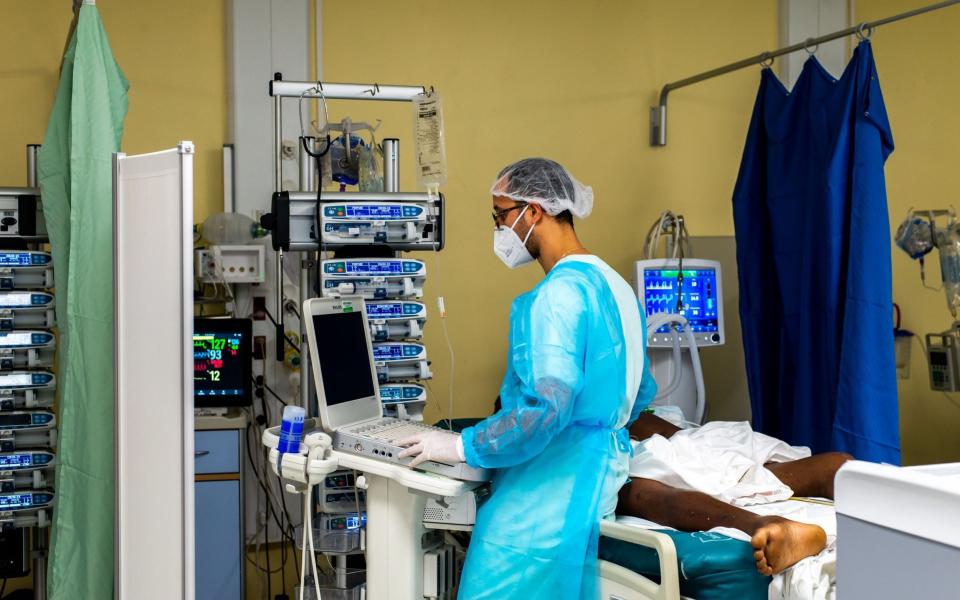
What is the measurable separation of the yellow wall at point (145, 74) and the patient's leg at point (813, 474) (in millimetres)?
2586

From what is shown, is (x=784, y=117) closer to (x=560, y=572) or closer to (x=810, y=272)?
(x=810, y=272)

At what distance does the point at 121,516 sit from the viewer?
2301 mm

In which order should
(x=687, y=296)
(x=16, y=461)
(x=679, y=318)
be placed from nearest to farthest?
(x=16, y=461) → (x=679, y=318) → (x=687, y=296)

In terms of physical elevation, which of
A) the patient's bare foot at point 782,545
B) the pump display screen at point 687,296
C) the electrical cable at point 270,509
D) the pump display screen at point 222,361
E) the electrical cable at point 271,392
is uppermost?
the pump display screen at point 687,296

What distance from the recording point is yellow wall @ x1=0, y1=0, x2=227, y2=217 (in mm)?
3822

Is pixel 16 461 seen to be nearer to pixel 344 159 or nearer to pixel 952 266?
pixel 344 159

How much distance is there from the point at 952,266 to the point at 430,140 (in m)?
2.49

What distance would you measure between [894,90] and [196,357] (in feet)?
12.5

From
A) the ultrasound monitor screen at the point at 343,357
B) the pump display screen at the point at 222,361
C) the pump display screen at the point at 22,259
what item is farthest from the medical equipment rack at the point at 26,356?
the ultrasound monitor screen at the point at 343,357

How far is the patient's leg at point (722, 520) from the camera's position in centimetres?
193

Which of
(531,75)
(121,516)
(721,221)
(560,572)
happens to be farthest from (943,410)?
(121,516)

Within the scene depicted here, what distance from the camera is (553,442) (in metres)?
2.24

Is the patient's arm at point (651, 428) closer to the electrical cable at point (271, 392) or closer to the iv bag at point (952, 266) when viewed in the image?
the electrical cable at point (271, 392)

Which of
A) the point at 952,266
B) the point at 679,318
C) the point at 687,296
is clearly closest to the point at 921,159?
the point at 952,266
